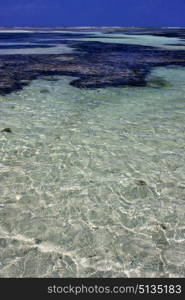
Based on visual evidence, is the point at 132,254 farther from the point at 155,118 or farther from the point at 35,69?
the point at 35,69

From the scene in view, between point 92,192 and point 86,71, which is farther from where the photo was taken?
point 86,71

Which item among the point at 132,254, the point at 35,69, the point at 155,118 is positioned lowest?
the point at 132,254

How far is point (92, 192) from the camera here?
217 inches

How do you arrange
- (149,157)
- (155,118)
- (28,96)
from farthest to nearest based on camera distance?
1. (28,96)
2. (155,118)
3. (149,157)

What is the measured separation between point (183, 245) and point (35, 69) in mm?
16456

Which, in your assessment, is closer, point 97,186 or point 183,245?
point 183,245

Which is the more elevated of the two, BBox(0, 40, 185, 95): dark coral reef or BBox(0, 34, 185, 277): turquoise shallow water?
BBox(0, 40, 185, 95): dark coral reef

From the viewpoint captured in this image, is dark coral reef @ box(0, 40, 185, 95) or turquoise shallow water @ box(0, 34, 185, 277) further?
dark coral reef @ box(0, 40, 185, 95)

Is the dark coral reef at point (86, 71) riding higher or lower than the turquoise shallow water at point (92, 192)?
higher

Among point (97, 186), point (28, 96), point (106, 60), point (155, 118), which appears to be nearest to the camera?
point (97, 186)

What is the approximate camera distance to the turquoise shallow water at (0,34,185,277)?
13.0ft

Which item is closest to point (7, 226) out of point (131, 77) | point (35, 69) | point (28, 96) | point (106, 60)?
point (28, 96)

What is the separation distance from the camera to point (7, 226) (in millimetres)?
4570

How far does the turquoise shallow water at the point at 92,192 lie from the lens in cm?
396
